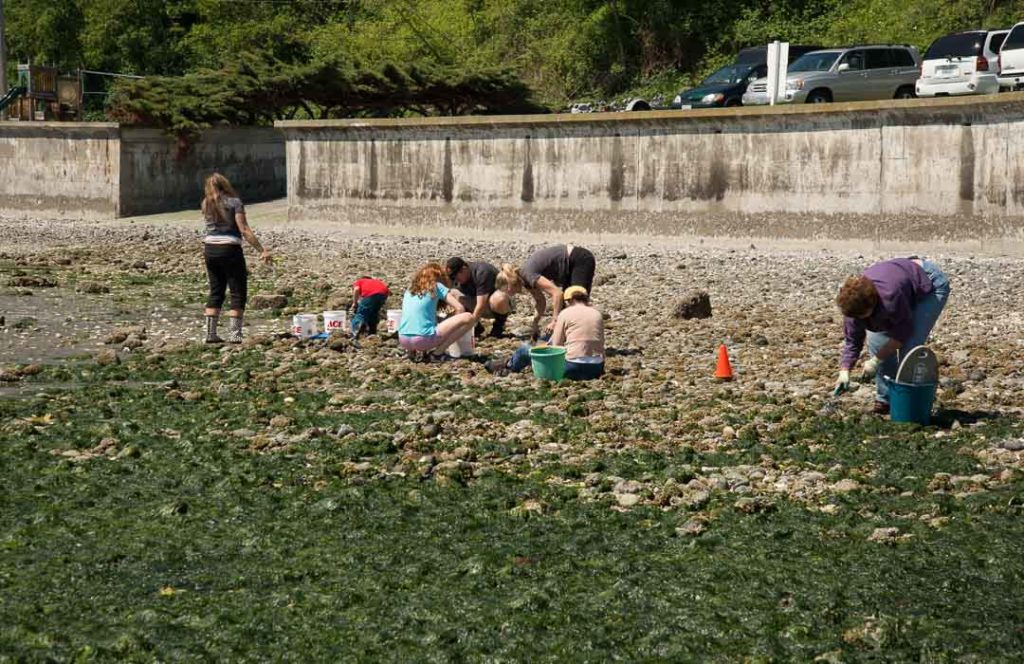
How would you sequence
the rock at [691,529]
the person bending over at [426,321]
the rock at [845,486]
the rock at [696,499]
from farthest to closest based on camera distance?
the person bending over at [426,321]
the rock at [845,486]
the rock at [696,499]
the rock at [691,529]

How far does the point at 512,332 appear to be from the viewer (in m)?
16.6

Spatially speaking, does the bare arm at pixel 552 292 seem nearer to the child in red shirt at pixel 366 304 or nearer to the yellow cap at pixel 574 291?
the yellow cap at pixel 574 291

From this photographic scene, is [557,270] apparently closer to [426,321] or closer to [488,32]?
[426,321]

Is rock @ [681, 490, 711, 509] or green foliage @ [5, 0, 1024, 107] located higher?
green foliage @ [5, 0, 1024, 107]

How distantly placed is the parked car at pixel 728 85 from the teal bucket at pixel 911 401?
2369 cm

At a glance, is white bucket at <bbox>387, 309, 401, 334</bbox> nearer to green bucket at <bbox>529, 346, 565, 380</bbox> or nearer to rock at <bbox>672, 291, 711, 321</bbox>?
green bucket at <bbox>529, 346, 565, 380</bbox>

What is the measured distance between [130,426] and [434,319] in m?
3.80

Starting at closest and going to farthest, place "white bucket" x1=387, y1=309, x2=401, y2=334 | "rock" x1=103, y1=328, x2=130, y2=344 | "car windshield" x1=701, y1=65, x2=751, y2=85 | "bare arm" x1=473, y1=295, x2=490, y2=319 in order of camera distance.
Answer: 1. "bare arm" x1=473, y1=295, x2=490, y2=319
2. "white bucket" x1=387, y1=309, x2=401, y2=334
3. "rock" x1=103, y1=328, x2=130, y2=344
4. "car windshield" x1=701, y1=65, x2=751, y2=85

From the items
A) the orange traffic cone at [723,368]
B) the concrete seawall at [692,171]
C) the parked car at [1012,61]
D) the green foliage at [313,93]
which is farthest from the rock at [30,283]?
the parked car at [1012,61]

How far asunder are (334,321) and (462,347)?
1888mm

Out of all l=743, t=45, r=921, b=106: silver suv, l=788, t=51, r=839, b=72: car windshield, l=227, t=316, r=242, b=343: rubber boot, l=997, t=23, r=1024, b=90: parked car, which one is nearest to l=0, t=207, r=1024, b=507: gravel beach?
l=227, t=316, r=242, b=343: rubber boot

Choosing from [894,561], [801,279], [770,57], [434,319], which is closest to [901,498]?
[894,561]

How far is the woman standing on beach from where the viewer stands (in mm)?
15102

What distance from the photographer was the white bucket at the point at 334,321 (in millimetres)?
15844
